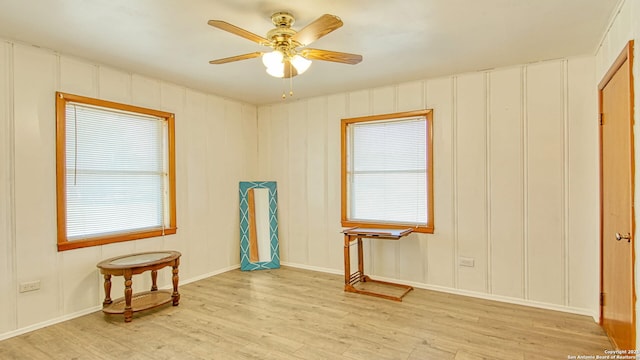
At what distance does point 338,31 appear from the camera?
275 centimetres

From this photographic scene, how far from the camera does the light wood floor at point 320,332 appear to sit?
2607mm

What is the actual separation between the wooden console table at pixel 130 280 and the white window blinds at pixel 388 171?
92.7 inches

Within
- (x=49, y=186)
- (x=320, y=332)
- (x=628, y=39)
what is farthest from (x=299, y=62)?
(x=49, y=186)

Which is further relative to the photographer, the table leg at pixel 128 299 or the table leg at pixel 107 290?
A: the table leg at pixel 107 290

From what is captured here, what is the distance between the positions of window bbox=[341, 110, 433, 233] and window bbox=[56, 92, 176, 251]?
7.50ft

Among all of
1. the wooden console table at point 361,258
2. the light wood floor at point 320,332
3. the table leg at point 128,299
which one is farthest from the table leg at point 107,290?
the wooden console table at point 361,258

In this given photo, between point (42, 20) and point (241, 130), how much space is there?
2.83m

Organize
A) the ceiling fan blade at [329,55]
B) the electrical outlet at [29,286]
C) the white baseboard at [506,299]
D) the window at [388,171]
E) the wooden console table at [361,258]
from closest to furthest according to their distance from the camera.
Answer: the ceiling fan blade at [329,55]
the electrical outlet at [29,286]
the white baseboard at [506,299]
the wooden console table at [361,258]
the window at [388,171]

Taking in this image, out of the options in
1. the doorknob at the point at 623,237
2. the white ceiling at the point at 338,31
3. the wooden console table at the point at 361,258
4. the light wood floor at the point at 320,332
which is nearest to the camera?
the doorknob at the point at 623,237

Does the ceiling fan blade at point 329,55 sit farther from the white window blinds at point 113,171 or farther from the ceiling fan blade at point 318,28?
the white window blinds at point 113,171

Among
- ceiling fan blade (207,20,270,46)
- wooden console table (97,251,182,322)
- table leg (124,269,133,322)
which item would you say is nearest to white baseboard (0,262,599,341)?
wooden console table (97,251,182,322)

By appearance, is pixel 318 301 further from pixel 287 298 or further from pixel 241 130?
pixel 241 130

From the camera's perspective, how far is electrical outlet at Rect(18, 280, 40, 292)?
2.98 metres

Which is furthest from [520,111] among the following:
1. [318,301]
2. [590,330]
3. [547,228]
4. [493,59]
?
[318,301]
